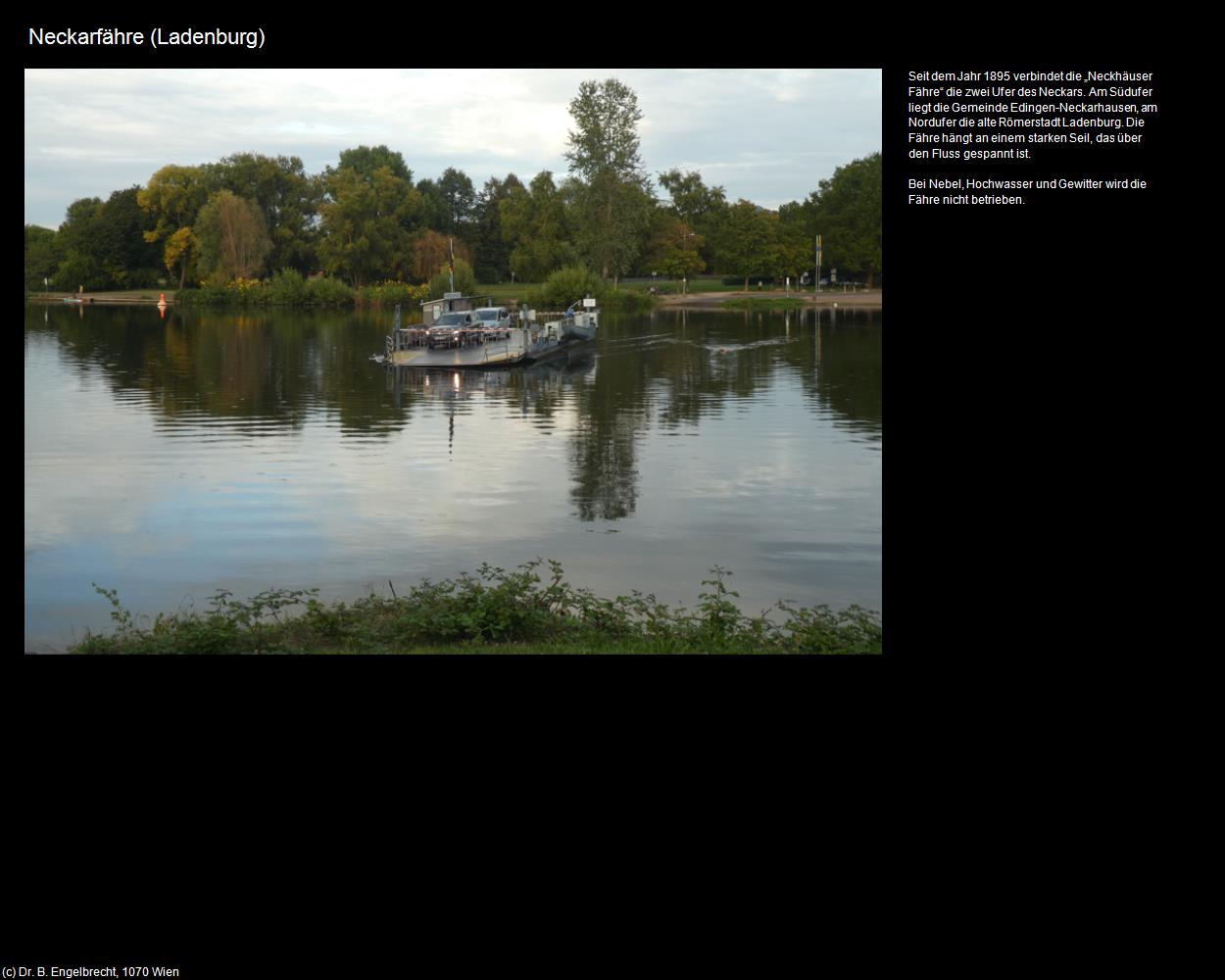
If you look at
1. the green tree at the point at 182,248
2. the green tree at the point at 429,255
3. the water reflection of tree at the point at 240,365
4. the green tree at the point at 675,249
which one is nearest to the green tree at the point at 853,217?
the green tree at the point at 675,249

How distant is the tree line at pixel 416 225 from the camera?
350 feet

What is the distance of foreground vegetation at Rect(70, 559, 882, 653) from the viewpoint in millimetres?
11570

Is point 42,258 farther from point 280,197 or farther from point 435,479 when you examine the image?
point 435,479

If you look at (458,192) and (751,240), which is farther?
(458,192)

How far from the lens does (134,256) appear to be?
11538 cm

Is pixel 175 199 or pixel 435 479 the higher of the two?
pixel 175 199

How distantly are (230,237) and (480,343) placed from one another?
187ft

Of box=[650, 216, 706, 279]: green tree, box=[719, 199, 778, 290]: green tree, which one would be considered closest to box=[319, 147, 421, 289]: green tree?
box=[650, 216, 706, 279]: green tree

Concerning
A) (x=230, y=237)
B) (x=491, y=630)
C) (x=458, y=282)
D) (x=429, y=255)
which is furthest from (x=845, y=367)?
(x=230, y=237)

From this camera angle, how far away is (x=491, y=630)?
40.3 ft

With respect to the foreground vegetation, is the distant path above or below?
above

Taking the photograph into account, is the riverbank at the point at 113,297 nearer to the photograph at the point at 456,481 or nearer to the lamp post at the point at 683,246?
the photograph at the point at 456,481

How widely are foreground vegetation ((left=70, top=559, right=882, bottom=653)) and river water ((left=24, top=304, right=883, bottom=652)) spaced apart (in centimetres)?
193

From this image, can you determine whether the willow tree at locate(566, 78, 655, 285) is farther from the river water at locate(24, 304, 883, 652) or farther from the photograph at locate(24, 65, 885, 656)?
the river water at locate(24, 304, 883, 652)
